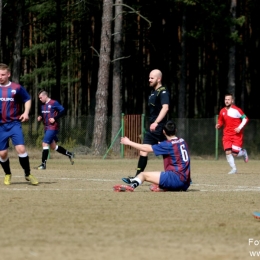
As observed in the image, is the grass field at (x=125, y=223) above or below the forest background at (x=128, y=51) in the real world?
Answer: below

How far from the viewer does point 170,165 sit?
13516mm

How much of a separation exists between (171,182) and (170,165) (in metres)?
0.32

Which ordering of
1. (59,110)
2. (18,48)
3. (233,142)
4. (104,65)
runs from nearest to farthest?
(233,142) → (59,110) → (104,65) → (18,48)

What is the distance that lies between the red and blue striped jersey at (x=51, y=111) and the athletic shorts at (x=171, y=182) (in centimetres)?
1015

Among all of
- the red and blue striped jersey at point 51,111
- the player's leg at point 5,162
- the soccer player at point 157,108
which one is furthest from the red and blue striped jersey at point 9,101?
the red and blue striped jersey at point 51,111

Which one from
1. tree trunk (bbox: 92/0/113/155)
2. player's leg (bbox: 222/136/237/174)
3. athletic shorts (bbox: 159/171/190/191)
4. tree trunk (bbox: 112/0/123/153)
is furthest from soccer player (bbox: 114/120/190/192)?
tree trunk (bbox: 112/0/123/153)

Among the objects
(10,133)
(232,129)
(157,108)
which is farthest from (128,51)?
(10,133)

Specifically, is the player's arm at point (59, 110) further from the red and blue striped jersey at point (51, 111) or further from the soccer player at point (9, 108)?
the soccer player at point (9, 108)

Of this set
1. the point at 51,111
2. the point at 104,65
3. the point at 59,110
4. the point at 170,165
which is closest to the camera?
the point at 170,165

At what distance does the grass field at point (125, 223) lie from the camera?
769cm

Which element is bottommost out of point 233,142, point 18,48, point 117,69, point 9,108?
point 233,142

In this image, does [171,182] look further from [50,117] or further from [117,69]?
[117,69]

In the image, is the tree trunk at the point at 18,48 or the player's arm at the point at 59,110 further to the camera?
the tree trunk at the point at 18,48

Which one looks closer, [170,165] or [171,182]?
[170,165]
